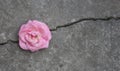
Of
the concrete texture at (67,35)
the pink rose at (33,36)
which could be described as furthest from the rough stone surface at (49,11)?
the pink rose at (33,36)

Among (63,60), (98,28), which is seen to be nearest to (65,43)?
(63,60)

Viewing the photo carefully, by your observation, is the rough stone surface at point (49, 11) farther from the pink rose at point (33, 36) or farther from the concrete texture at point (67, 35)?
the pink rose at point (33, 36)

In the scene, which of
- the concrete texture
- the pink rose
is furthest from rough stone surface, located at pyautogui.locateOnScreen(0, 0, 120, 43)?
the pink rose

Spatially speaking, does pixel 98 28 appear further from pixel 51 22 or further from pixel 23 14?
pixel 23 14

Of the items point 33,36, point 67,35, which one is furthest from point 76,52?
point 33,36

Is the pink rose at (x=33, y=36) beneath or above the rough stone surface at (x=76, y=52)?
above

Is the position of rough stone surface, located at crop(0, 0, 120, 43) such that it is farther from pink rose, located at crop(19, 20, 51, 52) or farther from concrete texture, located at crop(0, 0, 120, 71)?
pink rose, located at crop(19, 20, 51, 52)
